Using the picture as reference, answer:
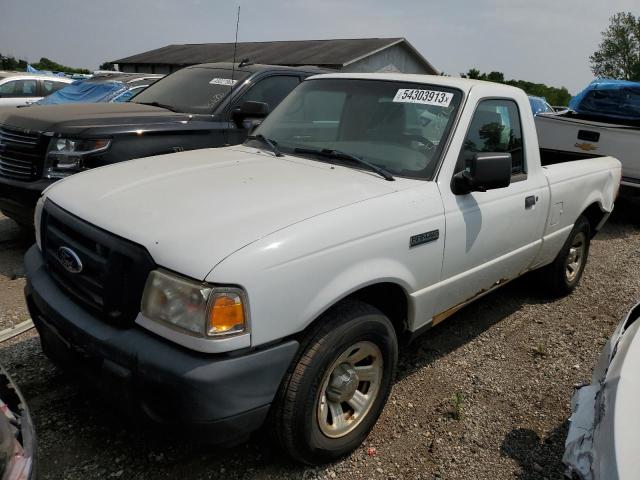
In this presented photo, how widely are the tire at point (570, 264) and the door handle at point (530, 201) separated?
1047mm

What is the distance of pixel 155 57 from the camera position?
1404 inches

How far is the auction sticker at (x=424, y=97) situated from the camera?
311 centimetres

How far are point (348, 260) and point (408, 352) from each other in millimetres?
1599

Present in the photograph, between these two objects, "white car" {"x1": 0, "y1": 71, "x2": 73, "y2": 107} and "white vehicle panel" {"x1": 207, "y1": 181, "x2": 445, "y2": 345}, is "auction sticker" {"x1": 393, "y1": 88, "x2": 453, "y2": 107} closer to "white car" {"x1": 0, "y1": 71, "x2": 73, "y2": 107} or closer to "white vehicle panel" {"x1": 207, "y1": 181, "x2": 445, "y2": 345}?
"white vehicle panel" {"x1": 207, "y1": 181, "x2": 445, "y2": 345}

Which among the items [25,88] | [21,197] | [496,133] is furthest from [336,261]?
[25,88]

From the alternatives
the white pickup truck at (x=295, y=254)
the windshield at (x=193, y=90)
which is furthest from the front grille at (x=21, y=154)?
the white pickup truck at (x=295, y=254)

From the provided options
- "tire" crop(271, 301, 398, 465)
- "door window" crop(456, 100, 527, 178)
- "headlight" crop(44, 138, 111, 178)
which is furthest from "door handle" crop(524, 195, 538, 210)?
"headlight" crop(44, 138, 111, 178)

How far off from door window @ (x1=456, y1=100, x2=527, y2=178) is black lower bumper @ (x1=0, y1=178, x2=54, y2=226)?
11.2ft

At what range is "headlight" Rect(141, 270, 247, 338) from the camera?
6.26 feet

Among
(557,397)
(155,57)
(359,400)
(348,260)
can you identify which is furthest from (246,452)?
(155,57)

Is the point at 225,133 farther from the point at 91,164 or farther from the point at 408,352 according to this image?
the point at 408,352

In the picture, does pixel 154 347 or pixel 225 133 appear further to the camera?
pixel 225 133

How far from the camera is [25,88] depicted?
12461 millimetres

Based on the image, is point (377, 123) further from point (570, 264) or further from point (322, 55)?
point (322, 55)
